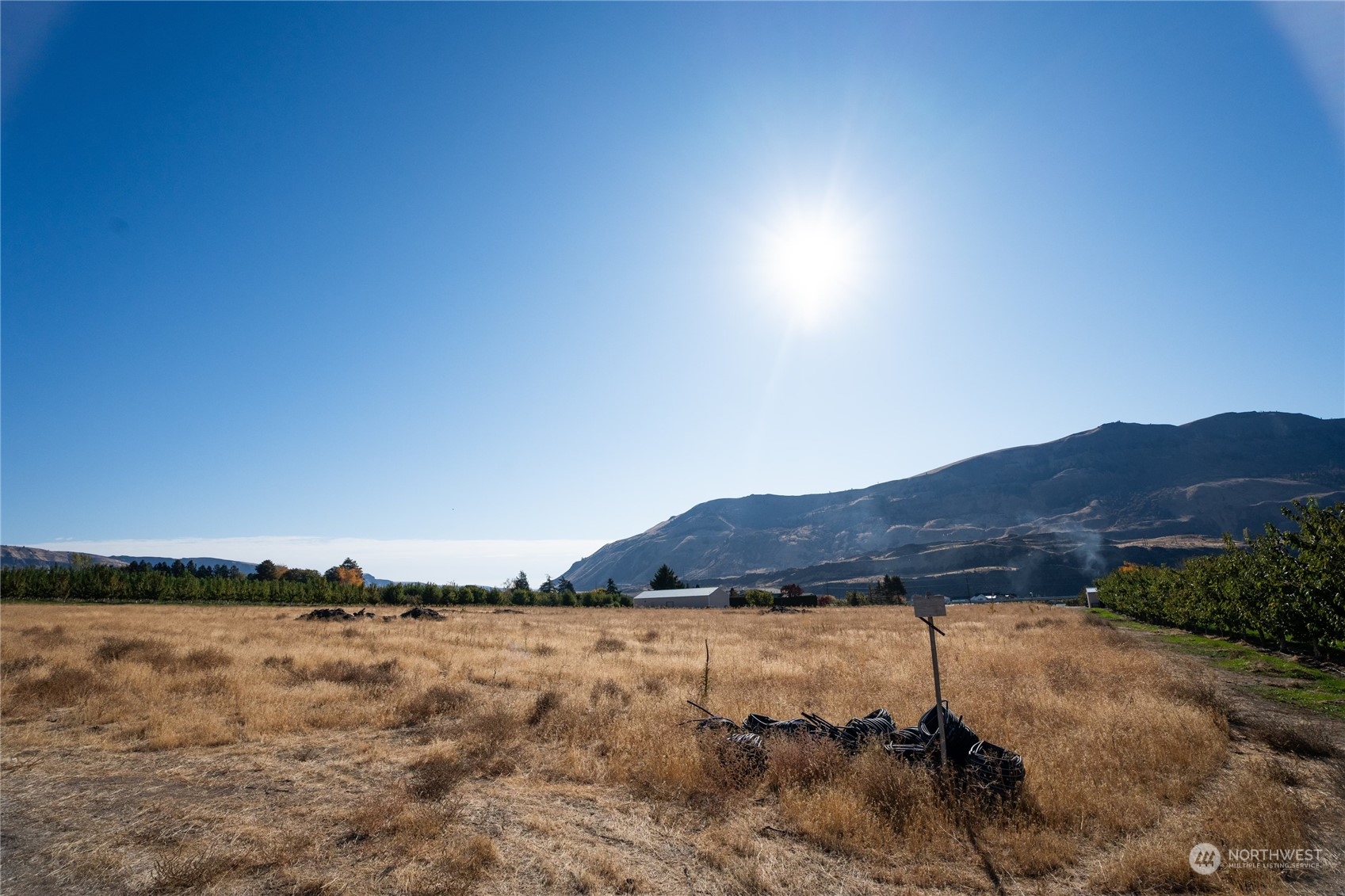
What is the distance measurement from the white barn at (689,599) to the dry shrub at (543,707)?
9086 centimetres

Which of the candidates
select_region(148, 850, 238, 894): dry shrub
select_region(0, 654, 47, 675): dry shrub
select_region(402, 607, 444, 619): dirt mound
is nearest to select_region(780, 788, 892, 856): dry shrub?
select_region(148, 850, 238, 894): dry shrub

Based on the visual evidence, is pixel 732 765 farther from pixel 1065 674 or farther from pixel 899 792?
pixel 1065 674

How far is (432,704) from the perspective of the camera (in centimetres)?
1311

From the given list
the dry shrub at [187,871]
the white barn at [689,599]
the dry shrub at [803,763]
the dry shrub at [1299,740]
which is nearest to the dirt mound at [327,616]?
the dry shrub at [187,871]

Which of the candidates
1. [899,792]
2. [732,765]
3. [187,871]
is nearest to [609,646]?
[732,765]

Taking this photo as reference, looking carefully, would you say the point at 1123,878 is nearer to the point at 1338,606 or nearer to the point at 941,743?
the point at 941,743

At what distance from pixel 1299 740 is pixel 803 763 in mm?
8295

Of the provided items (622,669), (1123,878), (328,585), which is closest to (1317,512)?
(1123,878)

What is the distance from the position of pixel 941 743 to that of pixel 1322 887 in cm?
334

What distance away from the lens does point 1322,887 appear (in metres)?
5.61

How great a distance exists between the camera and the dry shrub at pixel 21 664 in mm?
15984

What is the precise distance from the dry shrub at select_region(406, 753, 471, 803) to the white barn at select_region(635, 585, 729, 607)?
94.7 meters

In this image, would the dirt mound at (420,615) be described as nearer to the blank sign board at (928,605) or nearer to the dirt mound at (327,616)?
the dirt mound at (327,616)

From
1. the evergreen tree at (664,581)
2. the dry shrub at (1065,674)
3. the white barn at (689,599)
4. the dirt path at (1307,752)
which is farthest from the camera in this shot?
the evergreen tree at (664,581)
